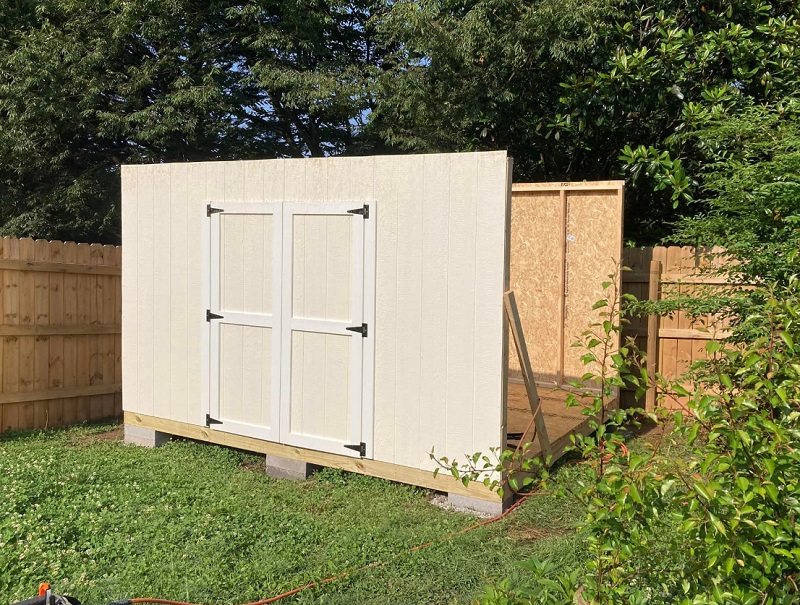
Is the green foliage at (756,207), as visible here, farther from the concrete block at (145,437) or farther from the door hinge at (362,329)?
the concrete block at (145,437)

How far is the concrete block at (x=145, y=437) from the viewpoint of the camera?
7074 millimetres

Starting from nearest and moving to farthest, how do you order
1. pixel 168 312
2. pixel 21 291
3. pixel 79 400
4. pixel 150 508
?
pixel 150 508 → pixel 168 312 → pixel 21 291 → pixel 79 400

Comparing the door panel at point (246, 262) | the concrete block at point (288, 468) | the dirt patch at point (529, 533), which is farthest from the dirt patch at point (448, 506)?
the door panel at point (246, 262)

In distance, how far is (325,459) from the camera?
5926 mm

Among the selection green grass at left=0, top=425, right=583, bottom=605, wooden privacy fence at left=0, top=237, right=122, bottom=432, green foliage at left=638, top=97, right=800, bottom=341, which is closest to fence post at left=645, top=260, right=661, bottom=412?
green foliage at left=638, top=97, right=800, bottom=341

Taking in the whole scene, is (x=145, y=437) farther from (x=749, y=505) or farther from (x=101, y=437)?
(x=749, y=505)

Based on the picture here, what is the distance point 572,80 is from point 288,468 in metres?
5.94

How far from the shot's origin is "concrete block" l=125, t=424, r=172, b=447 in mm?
7074

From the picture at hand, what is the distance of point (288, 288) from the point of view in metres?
6.05

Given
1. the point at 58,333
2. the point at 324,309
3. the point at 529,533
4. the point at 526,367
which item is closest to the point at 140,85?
the point at 58,333

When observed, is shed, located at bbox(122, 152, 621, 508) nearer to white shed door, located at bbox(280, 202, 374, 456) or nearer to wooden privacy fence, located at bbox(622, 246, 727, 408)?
white shed door, located at bbox(280, 202, 374, 456)

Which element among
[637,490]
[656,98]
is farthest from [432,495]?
[656,98]

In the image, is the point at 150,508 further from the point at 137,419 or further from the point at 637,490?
the point at 637,490

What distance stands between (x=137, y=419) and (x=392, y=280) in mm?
3161
